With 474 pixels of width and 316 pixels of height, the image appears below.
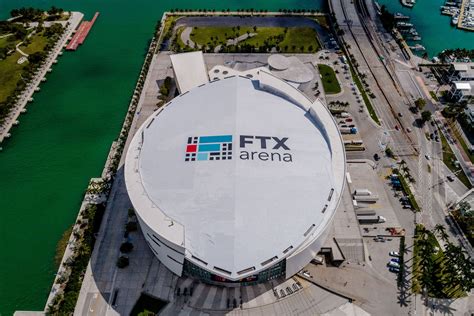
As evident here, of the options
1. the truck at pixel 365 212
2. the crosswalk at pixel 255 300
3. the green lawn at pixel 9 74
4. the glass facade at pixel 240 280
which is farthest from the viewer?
the green lawn at pixel 9 74

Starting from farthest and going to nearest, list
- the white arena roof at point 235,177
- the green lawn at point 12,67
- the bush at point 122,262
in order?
the green lawn at point 12,67 → the bush at point 122,262 → the white arena roof at point 235,177

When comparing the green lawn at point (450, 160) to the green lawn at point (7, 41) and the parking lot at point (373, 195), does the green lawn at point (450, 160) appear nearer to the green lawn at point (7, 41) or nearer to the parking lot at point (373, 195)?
the parking lot at point (373, 195)

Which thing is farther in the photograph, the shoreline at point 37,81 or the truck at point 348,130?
the shoreline at point 37,81

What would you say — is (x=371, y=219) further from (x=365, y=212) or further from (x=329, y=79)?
(x=329, y=79)

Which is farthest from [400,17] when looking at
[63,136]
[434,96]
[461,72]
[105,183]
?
[63,136]

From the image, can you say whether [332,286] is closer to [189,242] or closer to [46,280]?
[189,242]

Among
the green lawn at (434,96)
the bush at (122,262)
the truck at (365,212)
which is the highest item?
the green lawn at (434,96)

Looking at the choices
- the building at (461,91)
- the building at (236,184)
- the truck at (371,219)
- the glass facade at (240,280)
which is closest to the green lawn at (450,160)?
the building at (461,91)
